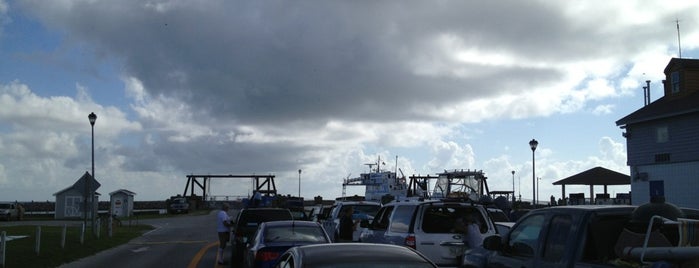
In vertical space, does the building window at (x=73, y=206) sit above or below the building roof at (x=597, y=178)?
below

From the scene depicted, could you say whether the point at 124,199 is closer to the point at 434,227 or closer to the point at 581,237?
the point at 434,227

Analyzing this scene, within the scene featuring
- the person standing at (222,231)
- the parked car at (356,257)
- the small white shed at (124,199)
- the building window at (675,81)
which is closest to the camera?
the parked car at (356,257)

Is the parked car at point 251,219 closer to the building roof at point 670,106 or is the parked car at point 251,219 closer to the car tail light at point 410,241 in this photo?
the car tail light at point 410,241

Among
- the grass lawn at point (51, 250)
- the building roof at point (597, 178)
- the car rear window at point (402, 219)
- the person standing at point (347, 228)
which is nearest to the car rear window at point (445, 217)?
the car rear window at point (402, 219)

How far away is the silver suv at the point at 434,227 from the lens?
36.3 feet

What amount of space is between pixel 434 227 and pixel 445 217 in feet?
1.20

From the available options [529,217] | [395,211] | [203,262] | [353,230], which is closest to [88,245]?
[203,262]

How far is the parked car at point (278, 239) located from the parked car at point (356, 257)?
5.71 meters

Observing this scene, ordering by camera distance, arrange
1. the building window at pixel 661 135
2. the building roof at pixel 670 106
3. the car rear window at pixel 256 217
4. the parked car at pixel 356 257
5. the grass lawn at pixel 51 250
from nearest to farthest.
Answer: the parked car at pixel 356 257
the grass lawn at pixel 51 250
the car rear window at pixel 256 217
the building roof at pixel 670 106
the building window at pixel 661 135

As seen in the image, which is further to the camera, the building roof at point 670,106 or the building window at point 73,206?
the building window at point 73,206

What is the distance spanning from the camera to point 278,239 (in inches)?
501

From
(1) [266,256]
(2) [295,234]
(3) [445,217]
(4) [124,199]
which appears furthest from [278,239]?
(4) [124,199]

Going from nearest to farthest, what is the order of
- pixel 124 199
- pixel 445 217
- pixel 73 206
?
1. pixel 445 217
2. pixel 73 206
3. pixel 124 199

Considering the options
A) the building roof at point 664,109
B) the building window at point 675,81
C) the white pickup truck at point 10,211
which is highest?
the building window at point 675,81
